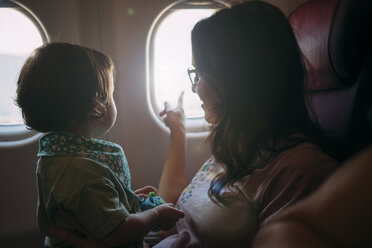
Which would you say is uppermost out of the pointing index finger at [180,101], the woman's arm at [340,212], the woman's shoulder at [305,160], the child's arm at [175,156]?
the woman's arm at [340,212]

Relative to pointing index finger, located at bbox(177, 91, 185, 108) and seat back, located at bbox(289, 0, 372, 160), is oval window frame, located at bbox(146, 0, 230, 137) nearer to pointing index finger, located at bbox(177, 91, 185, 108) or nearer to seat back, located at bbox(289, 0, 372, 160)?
pointing index finger, located at bbox(177, 91, 185, 108)

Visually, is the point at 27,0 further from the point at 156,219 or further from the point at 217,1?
the point at 156,219

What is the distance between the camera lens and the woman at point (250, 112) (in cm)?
65

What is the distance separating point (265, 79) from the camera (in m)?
0.69

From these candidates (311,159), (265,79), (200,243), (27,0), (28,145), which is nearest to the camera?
(311,159)

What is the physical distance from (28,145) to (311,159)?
123 centimetres

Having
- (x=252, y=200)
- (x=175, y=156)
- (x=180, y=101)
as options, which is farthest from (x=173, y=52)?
(x=252, y=200)

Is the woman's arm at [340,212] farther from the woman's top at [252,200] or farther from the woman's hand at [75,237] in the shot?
the woman's hand at [75,237]

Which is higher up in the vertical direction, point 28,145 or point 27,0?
point 27,0

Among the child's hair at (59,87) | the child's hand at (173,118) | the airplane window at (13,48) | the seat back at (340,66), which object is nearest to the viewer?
the seat back at (340,66)

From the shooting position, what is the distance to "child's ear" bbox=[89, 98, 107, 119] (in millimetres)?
850

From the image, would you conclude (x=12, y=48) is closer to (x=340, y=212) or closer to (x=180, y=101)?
(x=180, y=101)

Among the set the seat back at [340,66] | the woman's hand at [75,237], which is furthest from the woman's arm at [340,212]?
the woman's hand at [75,237]

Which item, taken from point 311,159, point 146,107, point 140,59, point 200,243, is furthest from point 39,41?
point 311,159
